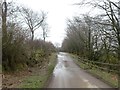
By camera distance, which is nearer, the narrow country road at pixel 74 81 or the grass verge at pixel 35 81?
the grass verge at pixel 35 81

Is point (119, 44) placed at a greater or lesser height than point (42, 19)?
lesser

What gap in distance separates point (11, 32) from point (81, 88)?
331 inches

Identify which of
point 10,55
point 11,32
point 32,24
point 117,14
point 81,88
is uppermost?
point 32,24

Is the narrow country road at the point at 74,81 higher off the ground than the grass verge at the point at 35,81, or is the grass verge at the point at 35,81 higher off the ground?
the grass verge at the point at 35,81

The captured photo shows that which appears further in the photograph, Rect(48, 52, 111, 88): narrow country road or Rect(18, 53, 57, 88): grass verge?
Rect(48, 52, 111, 88): narrow country road

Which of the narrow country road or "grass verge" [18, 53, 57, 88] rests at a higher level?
"grass verge" [18, 53, 57, 88]

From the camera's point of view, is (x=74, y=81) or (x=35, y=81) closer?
(x=35, y=81)

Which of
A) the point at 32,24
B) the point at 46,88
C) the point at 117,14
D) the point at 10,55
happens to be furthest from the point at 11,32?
the point at 32,24

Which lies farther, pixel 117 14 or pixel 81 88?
pixel 117 14

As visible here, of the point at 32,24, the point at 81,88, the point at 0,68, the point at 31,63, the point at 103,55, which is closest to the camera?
the point at 81,88

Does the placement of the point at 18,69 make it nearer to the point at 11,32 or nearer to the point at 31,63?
the point at 11,32

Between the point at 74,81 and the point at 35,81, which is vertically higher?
the point at 35,81

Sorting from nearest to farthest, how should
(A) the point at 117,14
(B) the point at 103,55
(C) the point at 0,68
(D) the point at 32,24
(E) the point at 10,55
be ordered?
(C) the point at 0,68, (E) the point at 10,55, (A) the point at 117,14, (B) the point at 103,55, (D) the point at 32,24

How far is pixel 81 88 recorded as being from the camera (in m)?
13.0
